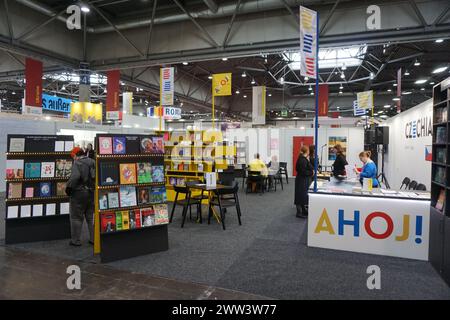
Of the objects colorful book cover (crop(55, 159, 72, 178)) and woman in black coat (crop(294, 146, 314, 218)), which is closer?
colorful book cover (crop(55, 159, 72, 178))

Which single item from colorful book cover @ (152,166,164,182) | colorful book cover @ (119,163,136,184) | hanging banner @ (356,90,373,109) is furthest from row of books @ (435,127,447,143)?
hanging banner @ (356,90,373,109)

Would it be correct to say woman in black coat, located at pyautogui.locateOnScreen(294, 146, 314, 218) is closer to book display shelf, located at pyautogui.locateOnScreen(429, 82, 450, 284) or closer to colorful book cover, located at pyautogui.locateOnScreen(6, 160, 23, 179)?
book display shelf, located at pyautogui.locateOnScreen(429, 82, 450, 284)

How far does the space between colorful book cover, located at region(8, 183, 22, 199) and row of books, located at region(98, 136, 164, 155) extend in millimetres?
1667

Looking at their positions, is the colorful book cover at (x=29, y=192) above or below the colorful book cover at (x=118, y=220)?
above

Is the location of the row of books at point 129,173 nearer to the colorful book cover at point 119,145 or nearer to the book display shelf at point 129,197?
the book display shelf at point 129,197

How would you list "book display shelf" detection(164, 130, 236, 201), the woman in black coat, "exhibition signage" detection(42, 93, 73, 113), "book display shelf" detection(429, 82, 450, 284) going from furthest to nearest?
"exhibition signage" detection(42, 93, 73, 113) < "book display shelf" detection(164, 130, 236, 201) < the woman in black coat < "book display shelf" detection(429, 82, 450, 284)

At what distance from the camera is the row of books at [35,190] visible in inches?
175

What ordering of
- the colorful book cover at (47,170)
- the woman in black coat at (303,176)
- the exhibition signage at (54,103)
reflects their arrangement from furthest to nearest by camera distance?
the exhibition signage at (54,103), the woman in black coat at (303,176), the colorful book cover at (47,170)

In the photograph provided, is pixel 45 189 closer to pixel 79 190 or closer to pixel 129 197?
pixel 79 190

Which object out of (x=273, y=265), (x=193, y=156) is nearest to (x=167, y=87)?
(x=193, y=156)

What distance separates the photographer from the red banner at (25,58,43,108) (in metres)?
7.86

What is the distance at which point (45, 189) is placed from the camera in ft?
15.2

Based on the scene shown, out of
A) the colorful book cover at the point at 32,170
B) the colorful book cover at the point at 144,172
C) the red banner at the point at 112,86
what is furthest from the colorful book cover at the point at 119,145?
the red banner at the point at 112,86

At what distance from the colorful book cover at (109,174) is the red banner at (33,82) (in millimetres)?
5489
